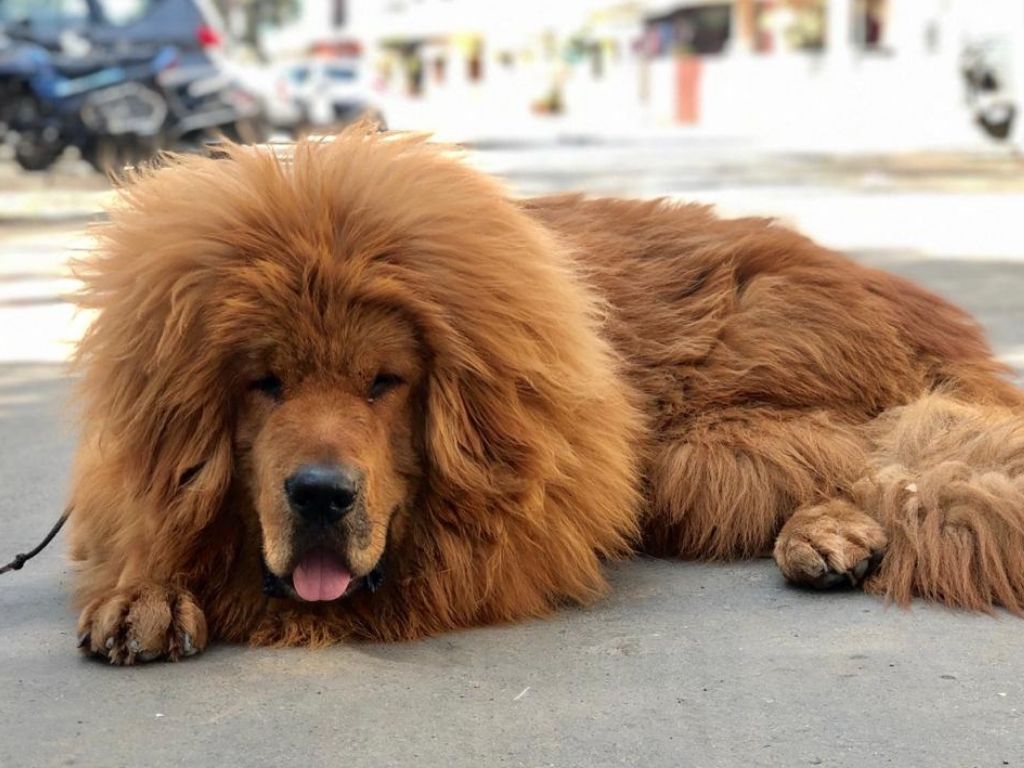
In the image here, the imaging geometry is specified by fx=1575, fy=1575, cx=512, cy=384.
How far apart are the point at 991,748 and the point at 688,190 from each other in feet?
57.5

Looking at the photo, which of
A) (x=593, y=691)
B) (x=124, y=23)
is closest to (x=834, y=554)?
(x=593, y=691)

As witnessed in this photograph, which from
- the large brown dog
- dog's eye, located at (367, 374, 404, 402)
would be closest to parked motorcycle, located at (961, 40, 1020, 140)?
the large brown dog

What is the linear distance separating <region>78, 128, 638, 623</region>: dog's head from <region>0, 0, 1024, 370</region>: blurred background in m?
0.56

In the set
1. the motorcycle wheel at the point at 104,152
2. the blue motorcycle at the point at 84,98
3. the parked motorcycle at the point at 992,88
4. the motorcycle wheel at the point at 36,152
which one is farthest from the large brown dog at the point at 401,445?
the parked motorcycle at the point at 992,88

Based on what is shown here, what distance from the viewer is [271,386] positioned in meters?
4.04

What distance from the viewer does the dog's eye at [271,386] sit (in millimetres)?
4020

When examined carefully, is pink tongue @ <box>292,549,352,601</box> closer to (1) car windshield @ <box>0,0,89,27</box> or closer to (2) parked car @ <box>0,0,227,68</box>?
(2) parked car @ <box>0,0,227,68</box>

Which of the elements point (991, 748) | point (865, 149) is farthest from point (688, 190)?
point (991, 748)

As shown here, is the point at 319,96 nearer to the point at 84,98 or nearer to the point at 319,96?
the point at 319,96

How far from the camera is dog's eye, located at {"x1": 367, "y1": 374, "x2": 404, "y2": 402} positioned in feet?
13.4

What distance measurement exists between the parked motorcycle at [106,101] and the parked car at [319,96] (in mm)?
9385

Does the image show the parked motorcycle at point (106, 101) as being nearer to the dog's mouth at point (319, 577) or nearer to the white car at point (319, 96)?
the white car at point (319, 96)

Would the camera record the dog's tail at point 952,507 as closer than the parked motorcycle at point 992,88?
Yes

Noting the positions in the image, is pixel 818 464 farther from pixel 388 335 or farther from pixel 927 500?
pixel 388 335
